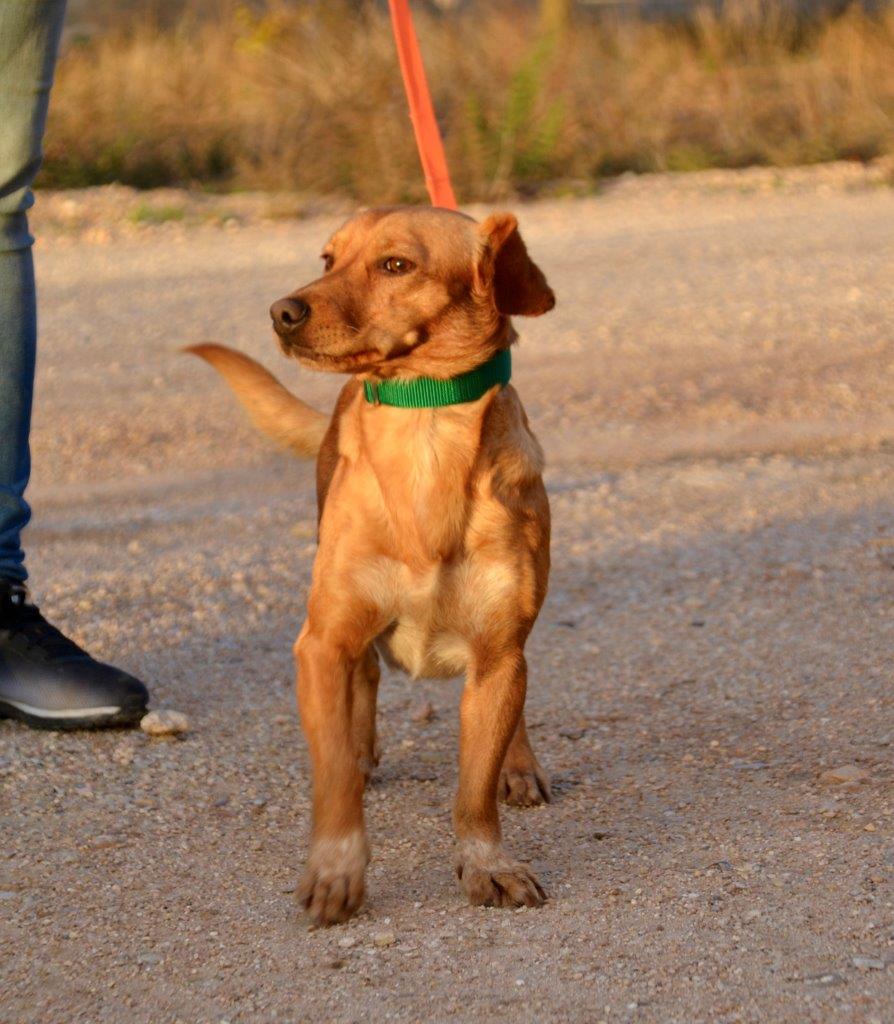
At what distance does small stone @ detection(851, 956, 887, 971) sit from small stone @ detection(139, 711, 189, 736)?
162cm

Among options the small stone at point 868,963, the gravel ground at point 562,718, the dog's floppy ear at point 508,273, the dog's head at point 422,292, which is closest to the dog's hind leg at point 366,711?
the gravel ground at point 562,718

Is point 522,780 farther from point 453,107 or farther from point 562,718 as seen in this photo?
point 453,107

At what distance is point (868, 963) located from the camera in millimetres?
2355

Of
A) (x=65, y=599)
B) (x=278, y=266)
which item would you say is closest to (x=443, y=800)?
(x=65, y=599)

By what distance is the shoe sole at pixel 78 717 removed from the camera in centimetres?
341

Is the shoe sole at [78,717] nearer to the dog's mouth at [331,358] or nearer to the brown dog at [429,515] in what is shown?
the brown dog at [429,515]

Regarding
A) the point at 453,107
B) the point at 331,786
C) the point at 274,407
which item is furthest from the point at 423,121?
the point at 453,107

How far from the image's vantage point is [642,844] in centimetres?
288

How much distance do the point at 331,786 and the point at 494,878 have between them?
317 millimetres

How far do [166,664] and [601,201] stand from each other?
330 inches

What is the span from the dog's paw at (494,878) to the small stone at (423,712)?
94 cm

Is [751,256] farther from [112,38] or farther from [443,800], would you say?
[112,38]

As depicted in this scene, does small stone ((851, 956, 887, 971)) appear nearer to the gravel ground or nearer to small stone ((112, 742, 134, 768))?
the gravel ground

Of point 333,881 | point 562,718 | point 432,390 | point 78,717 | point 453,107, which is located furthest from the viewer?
point 453,107
